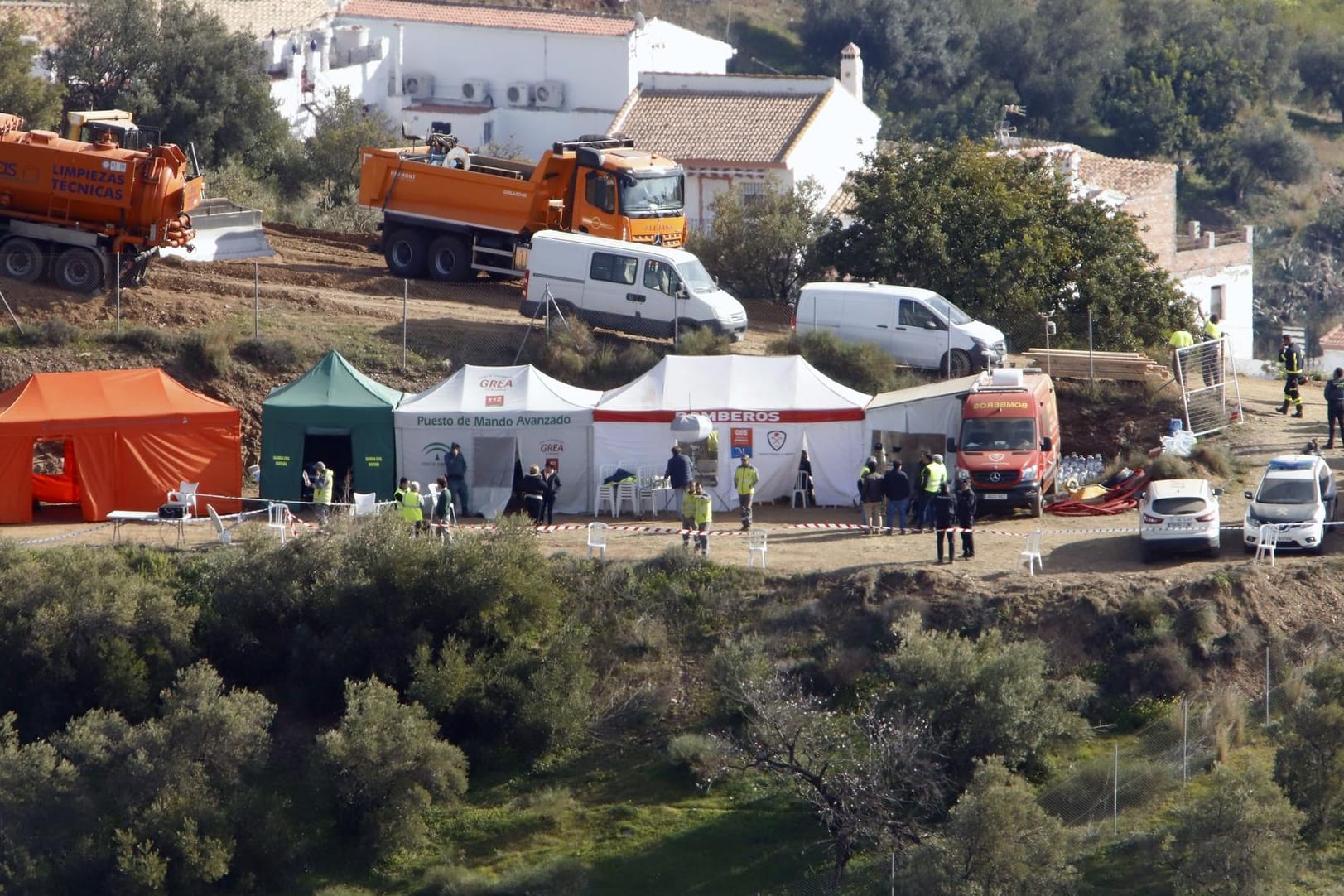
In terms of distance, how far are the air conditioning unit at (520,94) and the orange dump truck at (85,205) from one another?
23.5 m

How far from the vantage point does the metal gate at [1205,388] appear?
1185 inches

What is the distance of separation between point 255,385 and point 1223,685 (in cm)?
1592

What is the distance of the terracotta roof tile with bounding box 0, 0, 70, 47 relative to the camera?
51281mm

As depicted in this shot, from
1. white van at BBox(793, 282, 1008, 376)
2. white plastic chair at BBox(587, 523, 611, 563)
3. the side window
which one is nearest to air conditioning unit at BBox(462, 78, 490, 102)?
the side window

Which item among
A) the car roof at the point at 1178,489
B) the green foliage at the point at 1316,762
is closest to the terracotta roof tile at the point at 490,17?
the car roof at the point at 1178,489

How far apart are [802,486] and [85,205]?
507 inches

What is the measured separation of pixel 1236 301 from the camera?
50.8 metres

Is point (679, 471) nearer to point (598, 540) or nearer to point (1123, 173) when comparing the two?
point (598, 540)

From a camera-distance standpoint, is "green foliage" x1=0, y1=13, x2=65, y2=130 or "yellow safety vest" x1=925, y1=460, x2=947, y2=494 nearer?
"yellow safety vest" x1=925, y1=460, x2=947, y2=494

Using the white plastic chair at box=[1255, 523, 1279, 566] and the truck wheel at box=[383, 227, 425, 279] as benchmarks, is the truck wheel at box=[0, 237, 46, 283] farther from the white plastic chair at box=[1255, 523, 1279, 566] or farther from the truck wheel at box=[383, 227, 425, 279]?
the white plastic chair at box=[1255, 523, 1279, 566]

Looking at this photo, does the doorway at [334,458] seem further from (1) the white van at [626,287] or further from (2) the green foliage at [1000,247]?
(2) the green foliage at [1000,247]

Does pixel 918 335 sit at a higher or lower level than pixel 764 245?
lower

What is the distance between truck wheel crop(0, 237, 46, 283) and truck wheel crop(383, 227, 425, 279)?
633 centimetres

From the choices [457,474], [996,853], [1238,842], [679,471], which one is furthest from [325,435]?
[1238,842]
